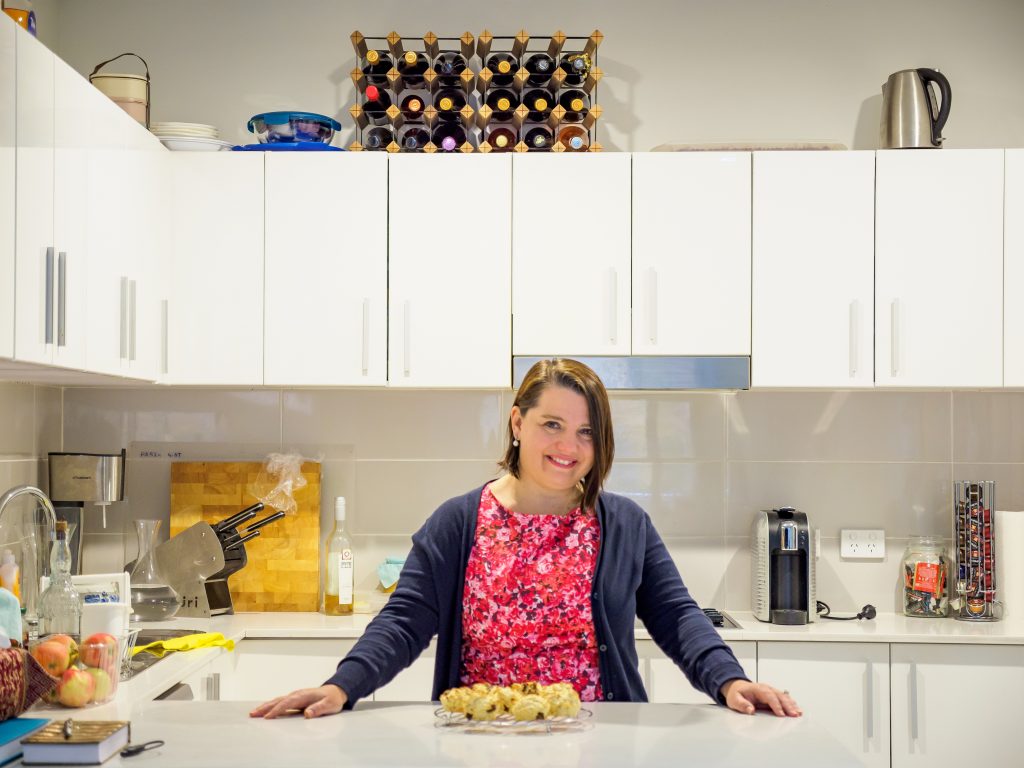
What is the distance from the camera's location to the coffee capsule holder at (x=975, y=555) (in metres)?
3.42

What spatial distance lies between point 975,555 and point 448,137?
6.85ft

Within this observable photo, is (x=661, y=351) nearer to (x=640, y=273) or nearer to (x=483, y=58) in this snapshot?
(x=640, y=273)

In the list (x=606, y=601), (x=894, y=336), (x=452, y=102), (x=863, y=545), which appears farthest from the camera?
(x=863, y=545)

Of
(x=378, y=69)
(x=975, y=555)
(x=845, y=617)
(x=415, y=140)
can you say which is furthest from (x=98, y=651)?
(x=975, y=555)

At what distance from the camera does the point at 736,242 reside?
11.0 feet

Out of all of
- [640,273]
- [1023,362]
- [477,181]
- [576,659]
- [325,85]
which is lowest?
[576,659]

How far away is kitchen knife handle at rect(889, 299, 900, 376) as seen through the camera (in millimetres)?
3303

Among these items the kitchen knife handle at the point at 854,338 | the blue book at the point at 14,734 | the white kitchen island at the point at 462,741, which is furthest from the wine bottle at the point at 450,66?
the blue book at the point at 14,734

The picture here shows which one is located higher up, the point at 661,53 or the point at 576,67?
the point at 661,53

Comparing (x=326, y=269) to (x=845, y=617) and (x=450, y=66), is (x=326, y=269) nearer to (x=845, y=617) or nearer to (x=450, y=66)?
(x=450, y=66)

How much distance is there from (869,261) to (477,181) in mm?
1193

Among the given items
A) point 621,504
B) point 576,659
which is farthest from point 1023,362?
point 576,659

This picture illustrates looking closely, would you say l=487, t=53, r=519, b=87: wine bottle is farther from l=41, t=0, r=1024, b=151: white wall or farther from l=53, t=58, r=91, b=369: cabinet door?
l=53, t=58, r=91, b=369: cabinet door

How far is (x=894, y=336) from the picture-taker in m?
3.31
